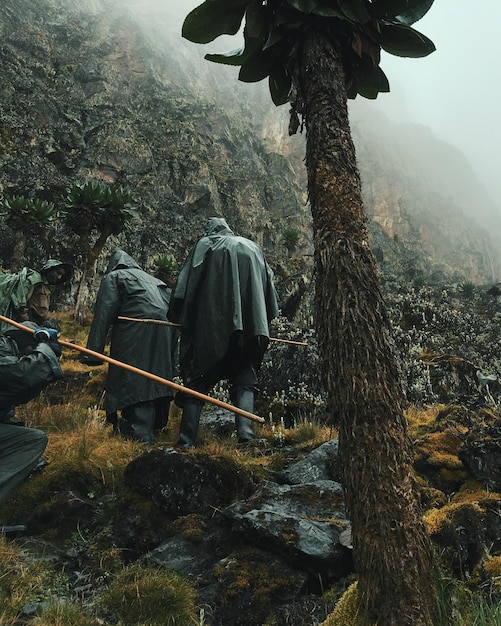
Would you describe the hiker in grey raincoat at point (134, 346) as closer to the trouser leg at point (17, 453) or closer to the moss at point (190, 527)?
the trouser leg at point (17, 453)

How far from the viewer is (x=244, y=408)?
197 inches

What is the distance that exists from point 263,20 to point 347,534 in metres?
3.11

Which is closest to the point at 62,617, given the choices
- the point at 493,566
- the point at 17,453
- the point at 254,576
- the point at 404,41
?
the point at 254,576

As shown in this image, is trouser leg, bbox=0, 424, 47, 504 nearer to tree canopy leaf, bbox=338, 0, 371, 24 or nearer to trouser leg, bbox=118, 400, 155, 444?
trouser leg, bbox=118, 400, 155, 444

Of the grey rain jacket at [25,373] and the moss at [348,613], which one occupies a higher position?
the grey rain jacket at [25,373]

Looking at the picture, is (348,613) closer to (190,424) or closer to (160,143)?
(190,424)

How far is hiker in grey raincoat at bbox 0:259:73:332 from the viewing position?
593cm

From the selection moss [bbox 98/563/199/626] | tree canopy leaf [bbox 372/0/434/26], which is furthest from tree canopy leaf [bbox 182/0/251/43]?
moss [bbox 98/563/199/626]

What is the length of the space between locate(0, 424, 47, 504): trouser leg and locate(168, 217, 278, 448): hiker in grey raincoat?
1.44 m

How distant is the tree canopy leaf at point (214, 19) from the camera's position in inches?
123

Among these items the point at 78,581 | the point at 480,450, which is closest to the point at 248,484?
the point at 78,581

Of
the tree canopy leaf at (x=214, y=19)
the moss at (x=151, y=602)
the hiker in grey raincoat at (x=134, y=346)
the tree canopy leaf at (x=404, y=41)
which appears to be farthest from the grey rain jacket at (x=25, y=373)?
the tree canopy leaf at (x=404, y=41)

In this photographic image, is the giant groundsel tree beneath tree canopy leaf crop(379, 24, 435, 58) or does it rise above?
beneath

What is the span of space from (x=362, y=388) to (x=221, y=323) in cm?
308
